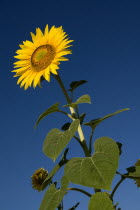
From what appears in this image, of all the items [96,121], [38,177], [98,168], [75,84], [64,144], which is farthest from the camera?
[38,177]

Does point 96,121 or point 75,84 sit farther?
point 75,84

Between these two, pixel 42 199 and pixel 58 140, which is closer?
pixel 58 140

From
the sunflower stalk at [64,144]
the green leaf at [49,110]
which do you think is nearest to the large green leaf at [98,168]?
the sunflower stalk at [64,144]

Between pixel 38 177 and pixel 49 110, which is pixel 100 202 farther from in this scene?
pixel 38 177

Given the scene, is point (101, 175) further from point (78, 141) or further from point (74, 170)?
point (78, 141)

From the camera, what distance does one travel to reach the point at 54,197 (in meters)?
2.15

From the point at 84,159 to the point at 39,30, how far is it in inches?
50.7

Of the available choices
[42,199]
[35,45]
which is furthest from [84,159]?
[35,45]

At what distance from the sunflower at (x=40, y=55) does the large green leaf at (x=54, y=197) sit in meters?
0.73

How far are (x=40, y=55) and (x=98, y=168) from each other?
3.81 feet

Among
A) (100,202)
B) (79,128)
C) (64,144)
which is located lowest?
(100,202)

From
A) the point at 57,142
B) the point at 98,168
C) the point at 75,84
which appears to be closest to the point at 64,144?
the point at 57,142

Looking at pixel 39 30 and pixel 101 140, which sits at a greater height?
pixel 39 30

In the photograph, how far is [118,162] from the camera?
1822 mm
